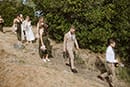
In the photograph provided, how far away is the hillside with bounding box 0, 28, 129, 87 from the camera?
17047mm

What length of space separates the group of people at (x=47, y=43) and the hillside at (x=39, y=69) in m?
0.33

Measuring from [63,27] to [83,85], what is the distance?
18.7 ft

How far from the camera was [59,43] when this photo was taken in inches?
923

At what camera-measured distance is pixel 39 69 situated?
58.9ft

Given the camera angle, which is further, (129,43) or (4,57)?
(129,43)

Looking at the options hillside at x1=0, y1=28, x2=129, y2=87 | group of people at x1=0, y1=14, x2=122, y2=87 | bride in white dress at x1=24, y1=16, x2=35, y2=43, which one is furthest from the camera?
bride in white dress at x1=24, y1=16, x2=35, y2=43

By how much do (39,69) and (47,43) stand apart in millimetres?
3640

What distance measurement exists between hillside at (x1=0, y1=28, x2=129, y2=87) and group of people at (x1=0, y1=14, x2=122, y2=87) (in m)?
0.33

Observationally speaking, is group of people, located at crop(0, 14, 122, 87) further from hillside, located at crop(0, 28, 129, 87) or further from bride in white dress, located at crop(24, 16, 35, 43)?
hillside, located at crop(0, 28, 129, 87)

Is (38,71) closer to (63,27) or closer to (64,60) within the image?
(64,60)

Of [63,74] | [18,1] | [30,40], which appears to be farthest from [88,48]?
[18,1]

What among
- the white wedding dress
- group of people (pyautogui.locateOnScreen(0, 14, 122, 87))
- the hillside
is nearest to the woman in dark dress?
group of people (pyautogui.locateOnScreen(0, 14, 122, 87))

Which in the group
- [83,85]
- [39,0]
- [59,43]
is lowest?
[83,85]

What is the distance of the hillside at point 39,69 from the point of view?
17.0 metres
